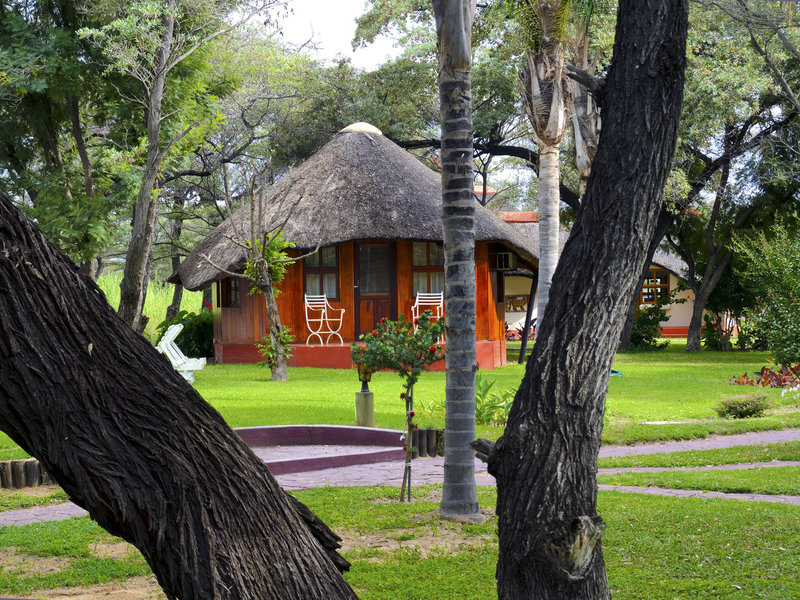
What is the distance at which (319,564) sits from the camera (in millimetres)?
2861

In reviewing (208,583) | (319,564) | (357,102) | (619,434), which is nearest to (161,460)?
(208,583)

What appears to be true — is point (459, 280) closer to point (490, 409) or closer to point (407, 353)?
point (407, 353)

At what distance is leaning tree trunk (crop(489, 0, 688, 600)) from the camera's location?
10.3ft

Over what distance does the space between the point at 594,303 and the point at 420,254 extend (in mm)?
16811

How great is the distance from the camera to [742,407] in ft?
40.1

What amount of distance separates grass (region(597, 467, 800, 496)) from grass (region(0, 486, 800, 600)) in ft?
2.22

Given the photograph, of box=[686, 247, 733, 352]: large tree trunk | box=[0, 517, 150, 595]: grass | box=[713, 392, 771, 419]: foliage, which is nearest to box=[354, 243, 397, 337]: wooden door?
box=[713, 392, 771, 419]: foliage

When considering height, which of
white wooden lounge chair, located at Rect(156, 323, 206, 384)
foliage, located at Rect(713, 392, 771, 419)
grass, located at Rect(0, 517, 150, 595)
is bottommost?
grass, located at Rect(0, 517, 150, 595)

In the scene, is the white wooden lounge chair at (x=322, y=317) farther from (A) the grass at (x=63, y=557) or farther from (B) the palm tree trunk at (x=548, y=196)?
(A) the grass at (x=63, y=557)

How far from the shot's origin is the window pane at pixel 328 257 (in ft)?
64.7

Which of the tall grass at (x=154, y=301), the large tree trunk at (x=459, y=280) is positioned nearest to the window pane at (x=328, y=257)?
the tall grass at (x=154, y=301)

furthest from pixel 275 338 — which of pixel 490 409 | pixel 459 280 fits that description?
pixel 459 280

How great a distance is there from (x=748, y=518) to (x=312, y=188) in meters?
15.6

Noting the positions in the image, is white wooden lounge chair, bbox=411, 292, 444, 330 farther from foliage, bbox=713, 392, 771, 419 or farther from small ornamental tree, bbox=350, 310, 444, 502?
small ornamental tree, bbox=350, 310, 444, 502
